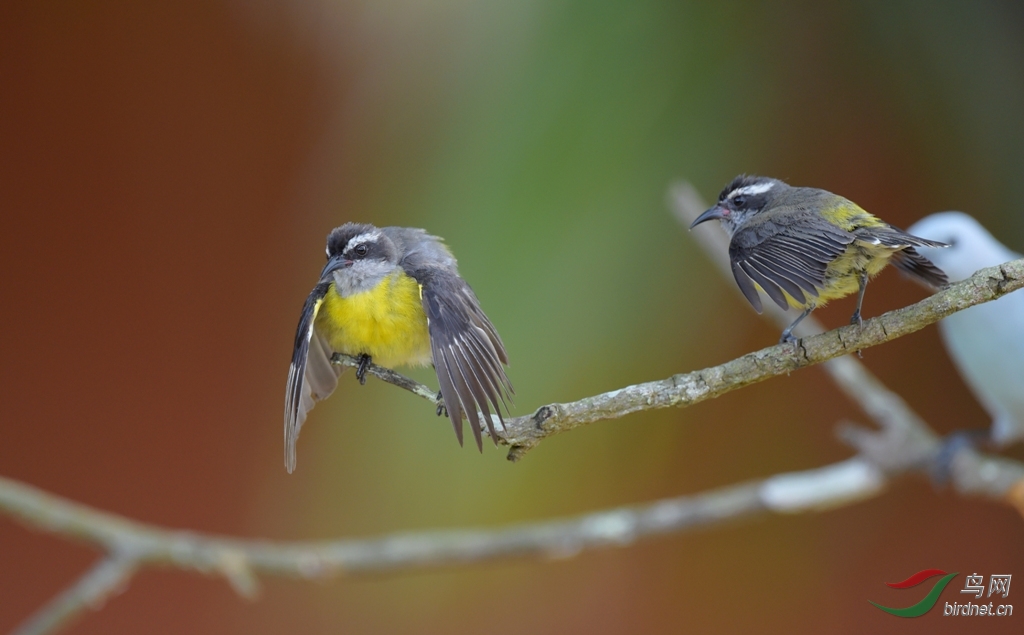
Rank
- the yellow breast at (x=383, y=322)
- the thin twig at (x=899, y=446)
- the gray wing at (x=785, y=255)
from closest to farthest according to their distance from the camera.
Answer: the gray wing at (x=785, y=255), the yellow breast at (x=383, y=322), the thin twig at (x=899, y=446)

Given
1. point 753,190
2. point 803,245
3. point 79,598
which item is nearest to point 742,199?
point 753,190

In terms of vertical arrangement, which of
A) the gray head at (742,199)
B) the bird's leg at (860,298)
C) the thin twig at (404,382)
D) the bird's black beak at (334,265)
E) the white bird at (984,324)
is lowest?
the thin twig at (404,382)

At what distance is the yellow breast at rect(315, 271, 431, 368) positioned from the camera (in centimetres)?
124

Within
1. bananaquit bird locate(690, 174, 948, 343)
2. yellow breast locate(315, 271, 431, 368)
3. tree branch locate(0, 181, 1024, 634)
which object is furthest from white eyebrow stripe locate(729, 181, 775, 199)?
yellow breast locate(315, 271, 431, 368)

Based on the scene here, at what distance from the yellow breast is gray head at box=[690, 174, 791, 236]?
0.44 metres

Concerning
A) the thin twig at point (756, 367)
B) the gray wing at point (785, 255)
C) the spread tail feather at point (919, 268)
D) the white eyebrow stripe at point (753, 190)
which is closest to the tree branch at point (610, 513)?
the thin twig at point (756, 367)

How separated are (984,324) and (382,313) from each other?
1964 mm

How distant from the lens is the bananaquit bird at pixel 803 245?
3.36 feet

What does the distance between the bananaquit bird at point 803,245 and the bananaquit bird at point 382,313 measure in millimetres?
344

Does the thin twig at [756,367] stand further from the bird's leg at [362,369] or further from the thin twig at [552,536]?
the thin twig at [552,536]

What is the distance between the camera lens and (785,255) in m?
1.07

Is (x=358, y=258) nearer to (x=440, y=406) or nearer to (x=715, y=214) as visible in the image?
(x=440, y=406)

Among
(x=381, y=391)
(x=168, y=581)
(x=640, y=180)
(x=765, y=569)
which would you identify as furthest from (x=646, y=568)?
(x=640, y=180)

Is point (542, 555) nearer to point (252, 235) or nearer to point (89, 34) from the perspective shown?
point (252, 235)
